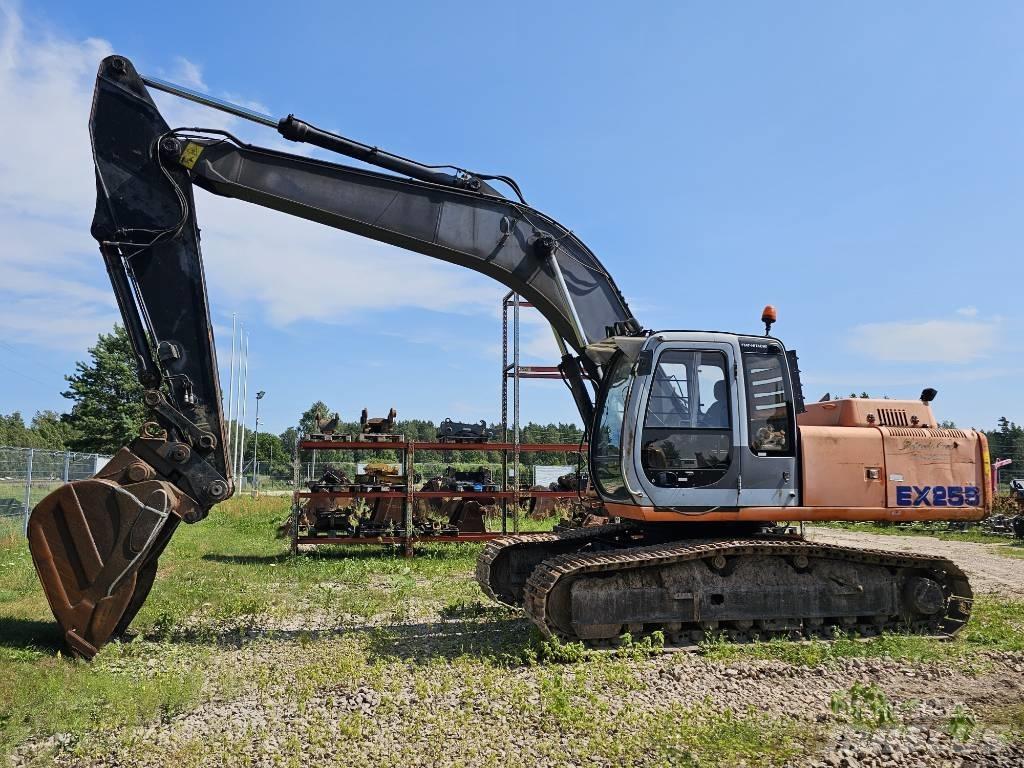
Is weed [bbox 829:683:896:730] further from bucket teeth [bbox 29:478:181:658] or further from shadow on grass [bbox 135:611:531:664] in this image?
bucket teeth [bbox 29:478:181:658]

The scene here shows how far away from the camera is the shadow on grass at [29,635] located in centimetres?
714

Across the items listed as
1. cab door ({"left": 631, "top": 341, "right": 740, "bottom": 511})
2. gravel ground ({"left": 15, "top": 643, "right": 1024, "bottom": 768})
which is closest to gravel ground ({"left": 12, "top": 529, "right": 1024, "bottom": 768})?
gravel ground ({"left": 15, "top": 643, "right": 1024, "bottom": 768})

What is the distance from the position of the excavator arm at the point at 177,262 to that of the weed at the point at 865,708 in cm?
426

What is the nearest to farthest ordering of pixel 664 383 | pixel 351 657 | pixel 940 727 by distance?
pixel 940 727
pixel 351 657
pixel 664 383

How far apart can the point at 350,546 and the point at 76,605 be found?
9.66 metres

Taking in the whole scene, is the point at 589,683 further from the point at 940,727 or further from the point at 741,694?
the point at 940,727

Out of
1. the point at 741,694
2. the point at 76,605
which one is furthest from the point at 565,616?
the point at 76,605

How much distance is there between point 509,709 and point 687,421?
331 centimetres

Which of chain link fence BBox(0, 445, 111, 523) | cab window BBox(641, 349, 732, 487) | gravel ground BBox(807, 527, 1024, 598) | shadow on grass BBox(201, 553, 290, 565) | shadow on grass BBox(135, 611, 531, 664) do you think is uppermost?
cab window BBox(641, 349, 732, 487)

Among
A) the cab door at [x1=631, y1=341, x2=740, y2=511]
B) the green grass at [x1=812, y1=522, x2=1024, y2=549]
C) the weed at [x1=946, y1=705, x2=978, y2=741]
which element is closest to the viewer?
the weed at [x1=946, y1=705, x2=978, y2=741]

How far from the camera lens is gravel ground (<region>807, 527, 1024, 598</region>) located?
11.9 metres

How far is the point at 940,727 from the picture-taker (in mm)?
5273

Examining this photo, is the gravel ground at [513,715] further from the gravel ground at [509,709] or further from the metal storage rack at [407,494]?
the metal storage rack at [407,494]

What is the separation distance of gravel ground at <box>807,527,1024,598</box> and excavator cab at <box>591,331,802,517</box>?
2.32m
